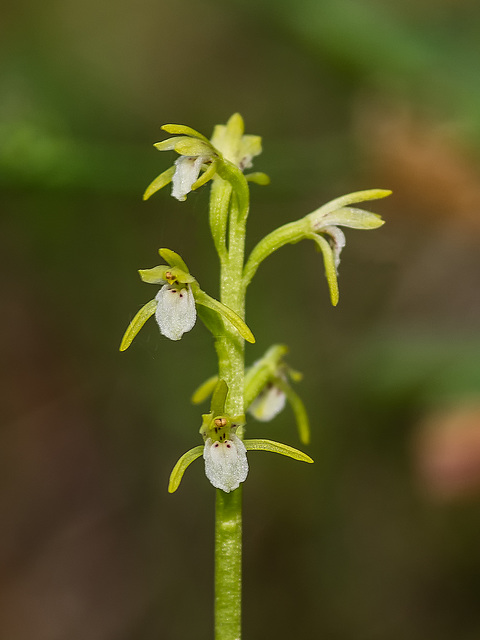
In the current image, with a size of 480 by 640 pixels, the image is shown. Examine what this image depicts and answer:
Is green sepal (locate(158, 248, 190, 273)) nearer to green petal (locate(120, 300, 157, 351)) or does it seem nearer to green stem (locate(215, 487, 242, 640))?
green petal (locate(120, 300, 157, 351))

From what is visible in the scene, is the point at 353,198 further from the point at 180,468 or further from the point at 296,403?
the point at 180,468

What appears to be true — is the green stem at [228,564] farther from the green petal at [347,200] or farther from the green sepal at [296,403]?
the green petal at [347,200]

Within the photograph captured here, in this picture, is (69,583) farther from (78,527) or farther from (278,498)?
(278,498)

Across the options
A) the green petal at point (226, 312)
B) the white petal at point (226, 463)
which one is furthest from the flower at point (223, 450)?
the green petal at point (226, 312)

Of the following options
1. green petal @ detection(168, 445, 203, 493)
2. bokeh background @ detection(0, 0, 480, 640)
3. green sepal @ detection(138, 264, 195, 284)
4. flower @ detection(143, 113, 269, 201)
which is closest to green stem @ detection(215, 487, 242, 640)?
green petal @ detection(168, 445, 203, 493)

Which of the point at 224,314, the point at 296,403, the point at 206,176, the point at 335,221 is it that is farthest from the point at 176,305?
the point at 296,403

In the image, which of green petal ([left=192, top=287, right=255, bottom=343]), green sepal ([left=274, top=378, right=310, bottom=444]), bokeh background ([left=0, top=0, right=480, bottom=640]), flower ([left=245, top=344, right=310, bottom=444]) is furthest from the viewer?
bokeh background ([left=0, top=0, right=480, bottom=640])

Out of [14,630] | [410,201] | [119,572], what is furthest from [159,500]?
[410,201]
